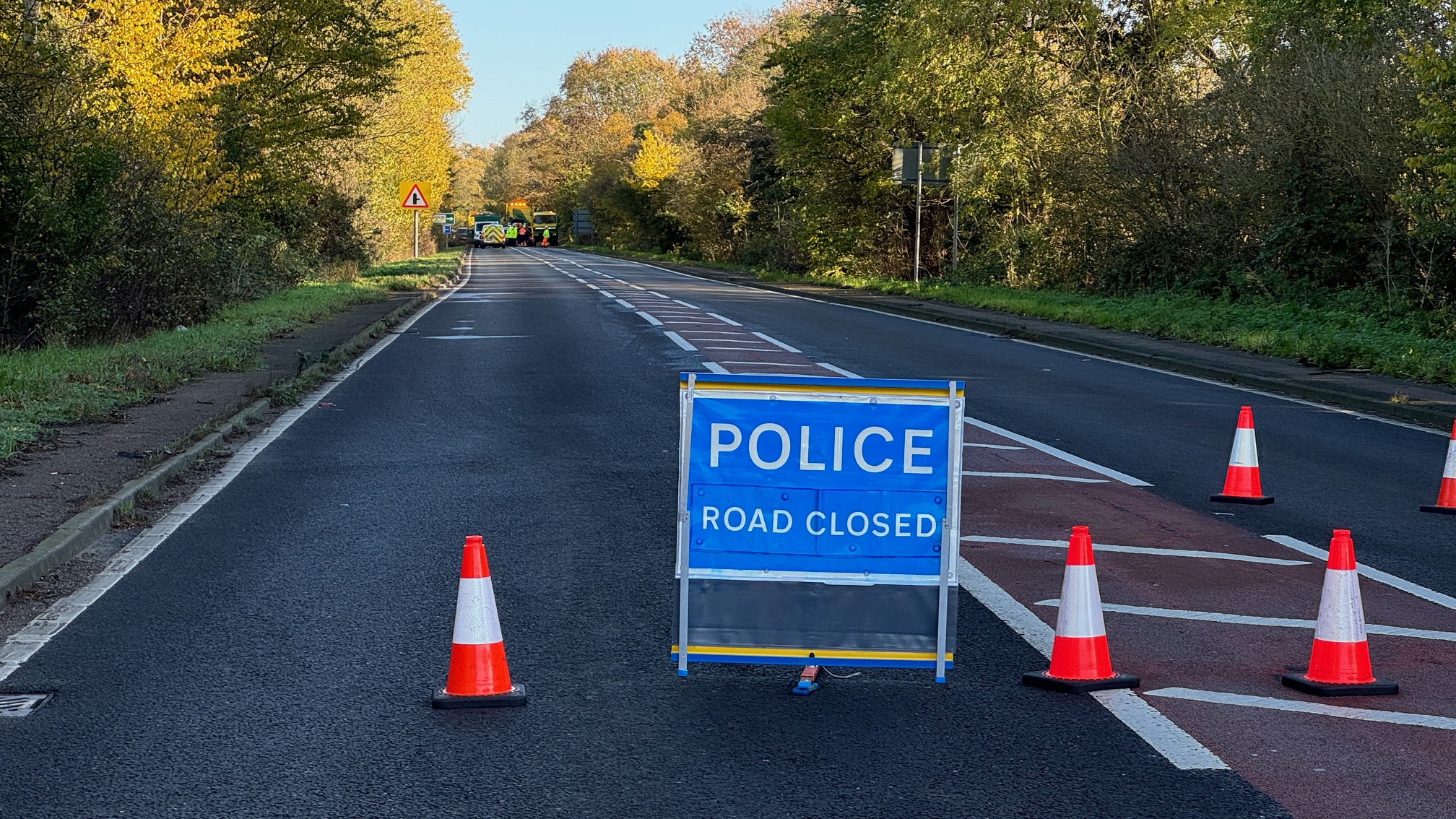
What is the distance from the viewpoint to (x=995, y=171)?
106ft

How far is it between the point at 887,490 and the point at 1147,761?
1.38 meters

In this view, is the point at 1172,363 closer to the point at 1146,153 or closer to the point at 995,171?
the point at 1146,153

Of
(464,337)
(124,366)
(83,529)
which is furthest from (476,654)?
(464,337)

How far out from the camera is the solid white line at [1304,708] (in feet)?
16.0

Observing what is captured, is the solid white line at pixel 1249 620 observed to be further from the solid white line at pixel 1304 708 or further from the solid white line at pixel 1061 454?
the solid white line at pixel 1061 454

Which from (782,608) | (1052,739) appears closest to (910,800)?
(1052,739)

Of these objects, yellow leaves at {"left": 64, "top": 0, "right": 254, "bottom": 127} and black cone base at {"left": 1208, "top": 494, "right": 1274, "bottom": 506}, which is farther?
yellow leaves at {"left": 64, "top": 0, "right": 254, "bottom": 127}

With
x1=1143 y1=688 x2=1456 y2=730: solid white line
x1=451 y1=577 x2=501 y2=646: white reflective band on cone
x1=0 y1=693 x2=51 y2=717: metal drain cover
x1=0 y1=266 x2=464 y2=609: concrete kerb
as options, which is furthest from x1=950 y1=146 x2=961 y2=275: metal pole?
x1=0 y1=693 x2=51 y2=717: metal drain cover

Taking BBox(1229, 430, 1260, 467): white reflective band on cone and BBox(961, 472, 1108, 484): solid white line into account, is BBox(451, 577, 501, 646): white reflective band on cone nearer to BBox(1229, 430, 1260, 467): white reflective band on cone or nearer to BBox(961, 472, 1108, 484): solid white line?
BBox(961, 472, 1108, 484): solid white line

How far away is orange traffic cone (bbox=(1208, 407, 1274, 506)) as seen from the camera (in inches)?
356

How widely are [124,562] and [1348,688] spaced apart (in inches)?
222

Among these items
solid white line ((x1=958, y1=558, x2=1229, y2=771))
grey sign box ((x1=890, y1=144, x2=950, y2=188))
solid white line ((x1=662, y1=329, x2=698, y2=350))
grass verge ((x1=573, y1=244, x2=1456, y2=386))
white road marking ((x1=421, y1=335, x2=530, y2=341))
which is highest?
grey sign box ((x1=890, y1=144, x2=950, y2=188))

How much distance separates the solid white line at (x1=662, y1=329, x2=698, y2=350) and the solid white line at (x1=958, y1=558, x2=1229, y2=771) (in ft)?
42.6

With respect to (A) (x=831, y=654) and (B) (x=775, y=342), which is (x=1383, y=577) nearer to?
(A) (x=831, y=654)
